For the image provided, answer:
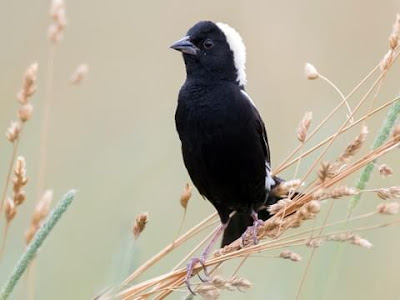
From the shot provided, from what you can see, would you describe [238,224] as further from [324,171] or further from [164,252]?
[324,171]

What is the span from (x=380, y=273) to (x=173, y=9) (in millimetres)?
3585

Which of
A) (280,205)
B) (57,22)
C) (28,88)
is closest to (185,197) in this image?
(280,205)

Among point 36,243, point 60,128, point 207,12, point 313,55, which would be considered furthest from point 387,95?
point 36,243

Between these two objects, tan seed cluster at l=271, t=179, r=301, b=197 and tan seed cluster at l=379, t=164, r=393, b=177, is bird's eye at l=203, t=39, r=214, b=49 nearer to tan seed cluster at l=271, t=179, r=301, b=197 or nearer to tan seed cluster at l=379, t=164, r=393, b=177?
tan seed cluster at l=271, t=179, r=301, b=197

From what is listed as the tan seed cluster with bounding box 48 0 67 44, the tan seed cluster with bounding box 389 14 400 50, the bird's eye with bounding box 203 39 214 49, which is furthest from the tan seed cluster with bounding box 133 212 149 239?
the bird's eye with bounding box 203 39 214 49

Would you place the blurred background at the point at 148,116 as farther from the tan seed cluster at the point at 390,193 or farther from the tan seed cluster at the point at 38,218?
the tan seed cluster at the point at 390,193

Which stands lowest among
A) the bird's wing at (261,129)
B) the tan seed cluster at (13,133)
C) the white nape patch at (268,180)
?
the white nape patch at (268,180)

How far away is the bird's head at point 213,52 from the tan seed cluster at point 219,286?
1.79m

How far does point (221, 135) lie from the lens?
3557 mm

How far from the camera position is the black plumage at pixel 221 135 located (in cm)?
356

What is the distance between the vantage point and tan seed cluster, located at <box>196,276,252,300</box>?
2008mm

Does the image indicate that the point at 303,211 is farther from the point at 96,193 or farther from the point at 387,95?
the point at 387,95

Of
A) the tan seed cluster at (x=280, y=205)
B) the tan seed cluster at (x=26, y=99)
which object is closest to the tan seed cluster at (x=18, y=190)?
the tan seed cluster at (x=26, y=99)

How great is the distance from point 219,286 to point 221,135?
1559 mm
